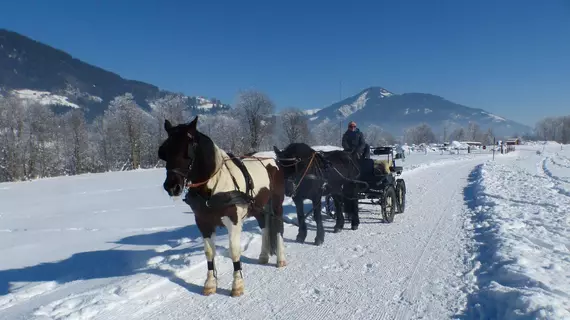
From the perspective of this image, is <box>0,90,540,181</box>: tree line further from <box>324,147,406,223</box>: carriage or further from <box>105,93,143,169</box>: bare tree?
<box>324,147,406,223</box>: carriage

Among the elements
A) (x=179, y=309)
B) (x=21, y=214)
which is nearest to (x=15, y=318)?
(x=179, y=309)

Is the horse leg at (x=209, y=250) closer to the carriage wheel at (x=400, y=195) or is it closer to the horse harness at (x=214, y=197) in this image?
the horse harness at (x=214, y=197)

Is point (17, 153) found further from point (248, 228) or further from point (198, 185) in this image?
point (198, 185)

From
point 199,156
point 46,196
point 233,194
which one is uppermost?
point 199,156

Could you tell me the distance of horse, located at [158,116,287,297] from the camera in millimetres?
3707

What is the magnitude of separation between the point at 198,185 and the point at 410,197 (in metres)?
10.4

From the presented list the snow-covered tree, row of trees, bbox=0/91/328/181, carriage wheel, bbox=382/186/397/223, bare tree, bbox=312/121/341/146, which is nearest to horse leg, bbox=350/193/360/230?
carriage wheel, bbox=382/186/397/223

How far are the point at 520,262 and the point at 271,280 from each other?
3.42m

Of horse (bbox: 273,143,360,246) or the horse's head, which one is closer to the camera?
the horse's head

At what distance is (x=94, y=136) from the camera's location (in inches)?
2456

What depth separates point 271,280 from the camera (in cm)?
496

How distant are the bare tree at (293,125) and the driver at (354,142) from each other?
59773mm

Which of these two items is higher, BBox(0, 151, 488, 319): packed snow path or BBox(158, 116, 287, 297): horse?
BBox(158, 116, 287, 297): horse

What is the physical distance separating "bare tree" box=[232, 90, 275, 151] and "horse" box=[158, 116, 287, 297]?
54.0m
